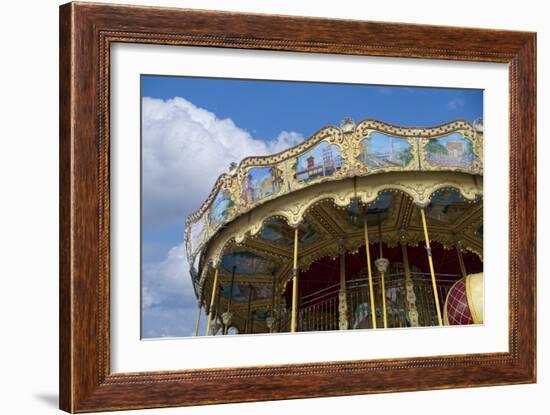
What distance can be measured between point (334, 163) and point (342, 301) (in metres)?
0.59

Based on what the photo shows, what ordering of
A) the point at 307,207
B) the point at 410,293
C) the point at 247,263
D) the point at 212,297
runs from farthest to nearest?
the point at 410,293, the point at 307,207, the point at 247,263, the point at 212,297

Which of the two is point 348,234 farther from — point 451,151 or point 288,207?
point 451,151

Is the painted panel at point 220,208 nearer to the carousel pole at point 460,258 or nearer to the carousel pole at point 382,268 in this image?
the carousel pole at point 382,268

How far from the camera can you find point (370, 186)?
201 inches

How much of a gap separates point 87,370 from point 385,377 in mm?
1302

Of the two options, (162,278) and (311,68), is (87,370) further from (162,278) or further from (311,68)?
(311,68)

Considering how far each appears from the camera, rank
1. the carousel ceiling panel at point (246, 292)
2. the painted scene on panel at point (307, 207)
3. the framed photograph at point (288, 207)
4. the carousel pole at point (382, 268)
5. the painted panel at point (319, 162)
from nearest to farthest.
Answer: the framed photograph at point (288, 207) < the painted scene on panel at point (307, 207) < the carousel ceiling panel at point (246, 292) < the painted panel at point (319, 162) < the carousel pole at point (382, 268)

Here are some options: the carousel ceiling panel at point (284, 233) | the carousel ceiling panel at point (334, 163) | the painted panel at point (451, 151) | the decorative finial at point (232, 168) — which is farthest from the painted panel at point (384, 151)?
the decorative finial at point (232, 168)

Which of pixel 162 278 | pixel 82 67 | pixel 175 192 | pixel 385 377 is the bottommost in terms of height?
pixel 385 377

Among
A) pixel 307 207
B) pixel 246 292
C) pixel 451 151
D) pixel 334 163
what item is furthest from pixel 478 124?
pixel 246 292

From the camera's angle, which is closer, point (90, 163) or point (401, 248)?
point (90, 163)

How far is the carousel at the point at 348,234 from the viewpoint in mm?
4875

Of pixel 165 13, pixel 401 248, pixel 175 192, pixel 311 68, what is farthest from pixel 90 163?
pixel 401 248

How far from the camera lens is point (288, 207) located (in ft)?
16.5
